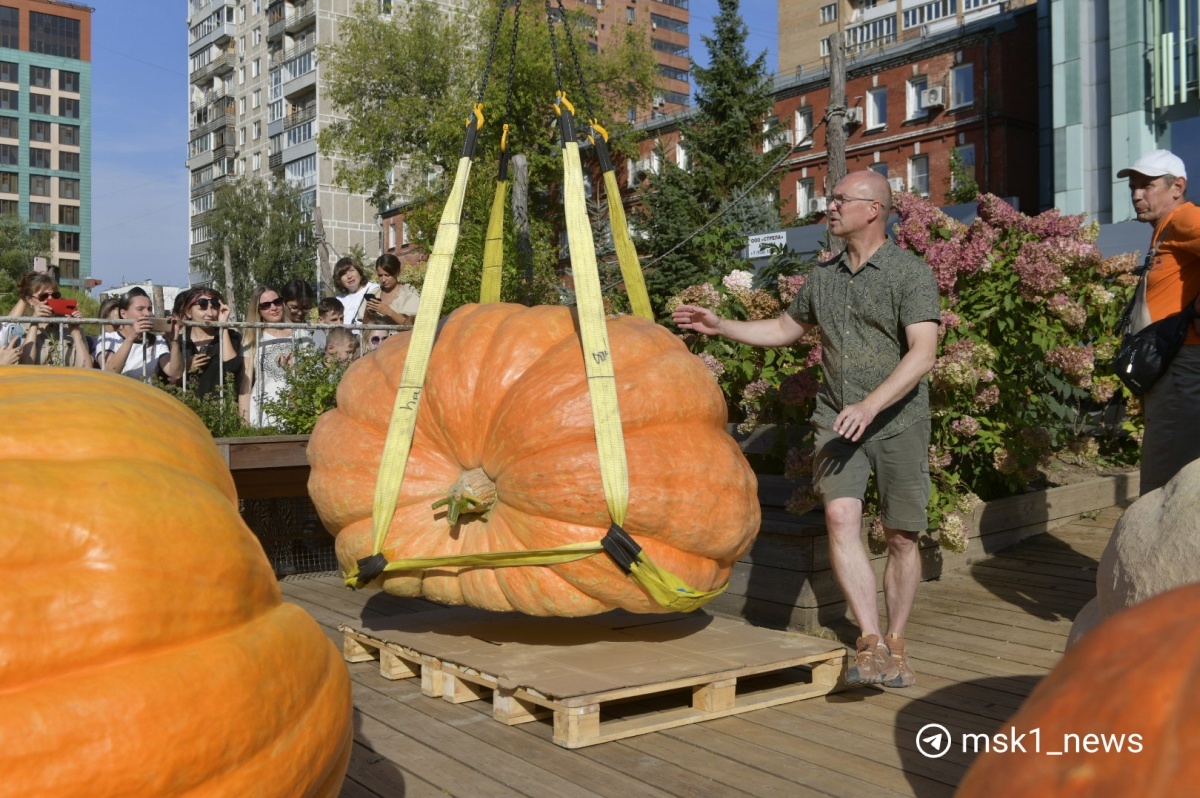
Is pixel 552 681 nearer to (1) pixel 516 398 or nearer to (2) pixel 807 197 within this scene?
(1) pixel 516 398

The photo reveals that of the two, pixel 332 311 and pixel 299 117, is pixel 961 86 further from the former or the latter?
pixel 299 117

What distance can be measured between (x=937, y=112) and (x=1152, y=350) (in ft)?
91.3

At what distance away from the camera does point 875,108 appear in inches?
1245

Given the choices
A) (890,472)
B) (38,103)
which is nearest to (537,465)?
(890,472)

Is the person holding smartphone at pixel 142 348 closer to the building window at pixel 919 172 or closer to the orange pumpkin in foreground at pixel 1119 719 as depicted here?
the orange pumpkin in foreground at pixel 1119 719

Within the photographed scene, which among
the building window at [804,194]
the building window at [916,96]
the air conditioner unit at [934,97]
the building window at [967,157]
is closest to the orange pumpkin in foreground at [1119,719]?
the building window at [967,157]

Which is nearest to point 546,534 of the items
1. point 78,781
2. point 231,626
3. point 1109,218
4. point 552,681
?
point 552,681

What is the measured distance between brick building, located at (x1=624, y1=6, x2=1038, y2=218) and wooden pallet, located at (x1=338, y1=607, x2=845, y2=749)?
24436 mm

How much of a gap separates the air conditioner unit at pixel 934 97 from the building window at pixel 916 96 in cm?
81

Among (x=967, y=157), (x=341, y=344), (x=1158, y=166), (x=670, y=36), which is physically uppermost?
(x=670, y=36)

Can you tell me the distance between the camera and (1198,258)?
398 centimetres

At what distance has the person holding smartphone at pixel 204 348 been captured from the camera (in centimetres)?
600

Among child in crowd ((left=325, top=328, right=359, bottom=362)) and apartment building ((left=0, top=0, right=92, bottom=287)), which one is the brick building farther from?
apartment building ((left=0, top=0, right=92, bottom=287))

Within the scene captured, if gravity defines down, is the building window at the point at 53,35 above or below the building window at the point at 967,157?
above
